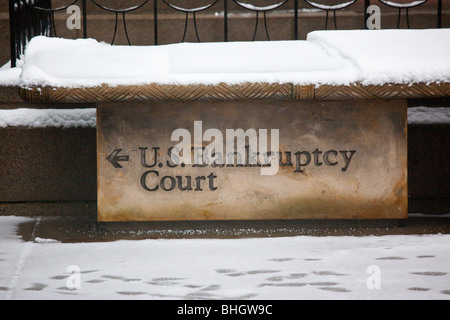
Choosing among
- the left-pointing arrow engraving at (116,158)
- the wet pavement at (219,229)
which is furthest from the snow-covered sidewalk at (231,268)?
the left-pointing arrow engraving at (116,158)

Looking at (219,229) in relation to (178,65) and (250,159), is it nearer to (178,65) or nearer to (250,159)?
(250,159)

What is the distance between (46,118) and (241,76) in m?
1.53

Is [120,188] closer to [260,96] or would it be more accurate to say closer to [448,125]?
[260,96]

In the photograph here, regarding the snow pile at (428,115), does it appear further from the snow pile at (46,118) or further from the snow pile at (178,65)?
the snow pile at (46,118)

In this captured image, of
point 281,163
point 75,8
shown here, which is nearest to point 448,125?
point 281,163

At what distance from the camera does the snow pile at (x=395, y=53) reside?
11.8 ft

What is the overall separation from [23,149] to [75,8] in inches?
84.9

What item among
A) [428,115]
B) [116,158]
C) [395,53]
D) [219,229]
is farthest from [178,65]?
[428,115]

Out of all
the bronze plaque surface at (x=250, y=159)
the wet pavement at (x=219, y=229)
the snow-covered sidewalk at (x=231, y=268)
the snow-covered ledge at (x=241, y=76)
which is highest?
the snow-covered ledge at (x=241, y=76)

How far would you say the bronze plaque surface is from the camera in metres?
3.88

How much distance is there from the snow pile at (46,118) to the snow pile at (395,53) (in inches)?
63.0

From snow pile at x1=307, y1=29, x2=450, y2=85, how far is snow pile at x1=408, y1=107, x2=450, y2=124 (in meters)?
0.56

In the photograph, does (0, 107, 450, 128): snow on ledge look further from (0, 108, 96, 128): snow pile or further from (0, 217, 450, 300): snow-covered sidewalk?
(0, 217, 450, 300): snow-covered sidewalk

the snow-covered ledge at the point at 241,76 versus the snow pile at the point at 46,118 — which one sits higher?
the snow-covered ledge at the point at 241,76
